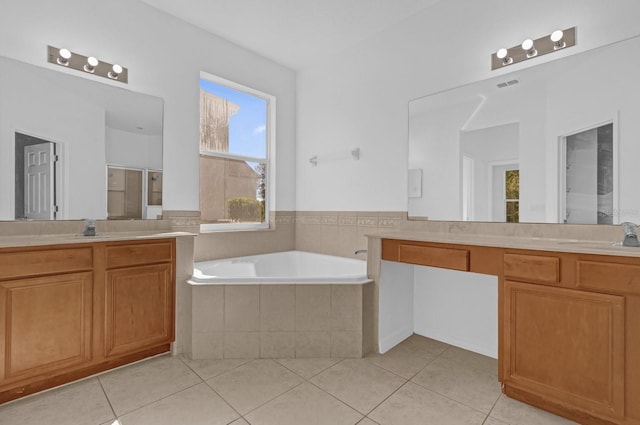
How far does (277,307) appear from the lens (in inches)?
85.7

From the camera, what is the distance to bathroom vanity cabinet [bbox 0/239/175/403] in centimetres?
165

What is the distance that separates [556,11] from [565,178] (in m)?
1.05

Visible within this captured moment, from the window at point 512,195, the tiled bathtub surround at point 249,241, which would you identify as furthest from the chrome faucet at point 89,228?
the window at point 512,195

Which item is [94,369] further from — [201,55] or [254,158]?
[201,55]

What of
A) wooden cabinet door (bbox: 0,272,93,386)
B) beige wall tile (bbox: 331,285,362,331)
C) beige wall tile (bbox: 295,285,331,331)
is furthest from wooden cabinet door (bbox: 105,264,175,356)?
beige wall tile (bbox: 331,285,362,331)

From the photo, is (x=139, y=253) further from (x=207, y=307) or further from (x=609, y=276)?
(x=609, y=276)

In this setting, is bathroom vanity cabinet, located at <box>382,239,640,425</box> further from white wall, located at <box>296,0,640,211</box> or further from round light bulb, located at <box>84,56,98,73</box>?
round light bulb, located at <box>84,56,98,73</box>


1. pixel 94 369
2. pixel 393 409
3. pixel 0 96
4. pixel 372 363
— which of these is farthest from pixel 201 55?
pixel 393 409

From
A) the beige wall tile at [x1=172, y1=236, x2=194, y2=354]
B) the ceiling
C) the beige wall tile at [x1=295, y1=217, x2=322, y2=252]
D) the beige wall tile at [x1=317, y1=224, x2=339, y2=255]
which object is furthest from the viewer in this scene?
the beige wall tile at [x1=295, y1=217, x2=322, y2=252]

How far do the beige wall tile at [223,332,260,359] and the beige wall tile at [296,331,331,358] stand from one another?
0.29 meters

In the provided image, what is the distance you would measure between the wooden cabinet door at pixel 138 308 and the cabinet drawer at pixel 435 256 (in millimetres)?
1628

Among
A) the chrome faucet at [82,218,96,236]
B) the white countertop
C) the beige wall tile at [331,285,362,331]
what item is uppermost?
the chrome faucet at [82,218,96,236]

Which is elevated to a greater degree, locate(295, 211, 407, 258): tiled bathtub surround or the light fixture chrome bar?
the light fixture chrome bar

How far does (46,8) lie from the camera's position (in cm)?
215
